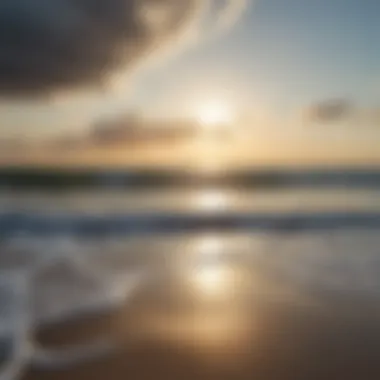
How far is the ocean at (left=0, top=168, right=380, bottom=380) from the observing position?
0.71 meters

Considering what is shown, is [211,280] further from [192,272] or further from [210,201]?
[210,201]

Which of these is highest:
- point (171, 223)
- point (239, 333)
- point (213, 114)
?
point (213, 114)

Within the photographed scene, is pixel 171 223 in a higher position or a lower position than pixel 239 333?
higher

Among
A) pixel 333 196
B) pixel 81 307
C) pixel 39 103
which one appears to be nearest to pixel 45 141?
pixel 39 103

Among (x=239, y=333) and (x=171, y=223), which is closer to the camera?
(x=239, y=333)

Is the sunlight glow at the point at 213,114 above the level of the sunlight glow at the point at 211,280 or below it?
above

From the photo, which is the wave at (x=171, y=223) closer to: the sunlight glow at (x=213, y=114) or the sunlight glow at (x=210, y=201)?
the sunlight glow at (x=210, y=201)

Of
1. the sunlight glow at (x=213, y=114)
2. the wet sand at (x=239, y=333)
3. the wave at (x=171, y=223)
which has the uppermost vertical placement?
the sunlight glow at (x=213, y=114)

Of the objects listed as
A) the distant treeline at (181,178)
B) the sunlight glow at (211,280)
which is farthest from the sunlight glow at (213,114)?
the sunlight glow at (211,280)

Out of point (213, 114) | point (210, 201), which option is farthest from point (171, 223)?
point (213, 114)

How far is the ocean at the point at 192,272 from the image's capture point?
71 cm

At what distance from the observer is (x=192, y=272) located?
0.82 meters

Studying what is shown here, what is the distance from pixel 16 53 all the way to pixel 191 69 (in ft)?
1.00

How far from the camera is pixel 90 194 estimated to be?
872mm
